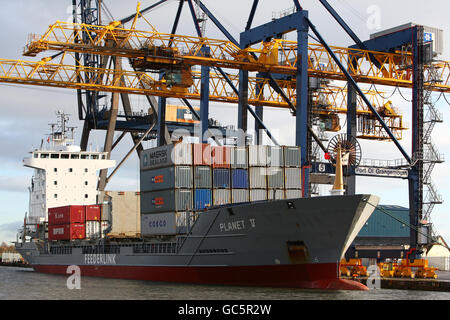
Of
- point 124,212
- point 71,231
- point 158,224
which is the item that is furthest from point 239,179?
point 71,231

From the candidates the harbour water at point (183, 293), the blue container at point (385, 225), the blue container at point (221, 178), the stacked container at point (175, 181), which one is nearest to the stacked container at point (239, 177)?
the blue container at point (221, 178)

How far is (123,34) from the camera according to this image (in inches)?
1871

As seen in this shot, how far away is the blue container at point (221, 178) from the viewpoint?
39.8 m

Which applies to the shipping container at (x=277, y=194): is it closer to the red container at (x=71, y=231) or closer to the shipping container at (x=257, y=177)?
the shipping container at (x=257, y=177)

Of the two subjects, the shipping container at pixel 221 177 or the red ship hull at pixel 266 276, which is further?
the shipping container at pixel 221 177

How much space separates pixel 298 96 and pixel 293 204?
47.6ft

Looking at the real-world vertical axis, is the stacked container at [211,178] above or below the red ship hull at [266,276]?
above

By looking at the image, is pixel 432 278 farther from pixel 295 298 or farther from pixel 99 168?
pixel 99 168

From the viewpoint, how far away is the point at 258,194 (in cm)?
4022

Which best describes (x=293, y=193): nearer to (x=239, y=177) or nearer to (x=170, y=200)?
(x=239, y=177)

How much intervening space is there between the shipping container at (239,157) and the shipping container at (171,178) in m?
2.47

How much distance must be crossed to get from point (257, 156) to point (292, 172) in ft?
7.86

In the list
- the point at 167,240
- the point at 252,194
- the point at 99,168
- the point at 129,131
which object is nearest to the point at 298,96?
the point at 252,194
